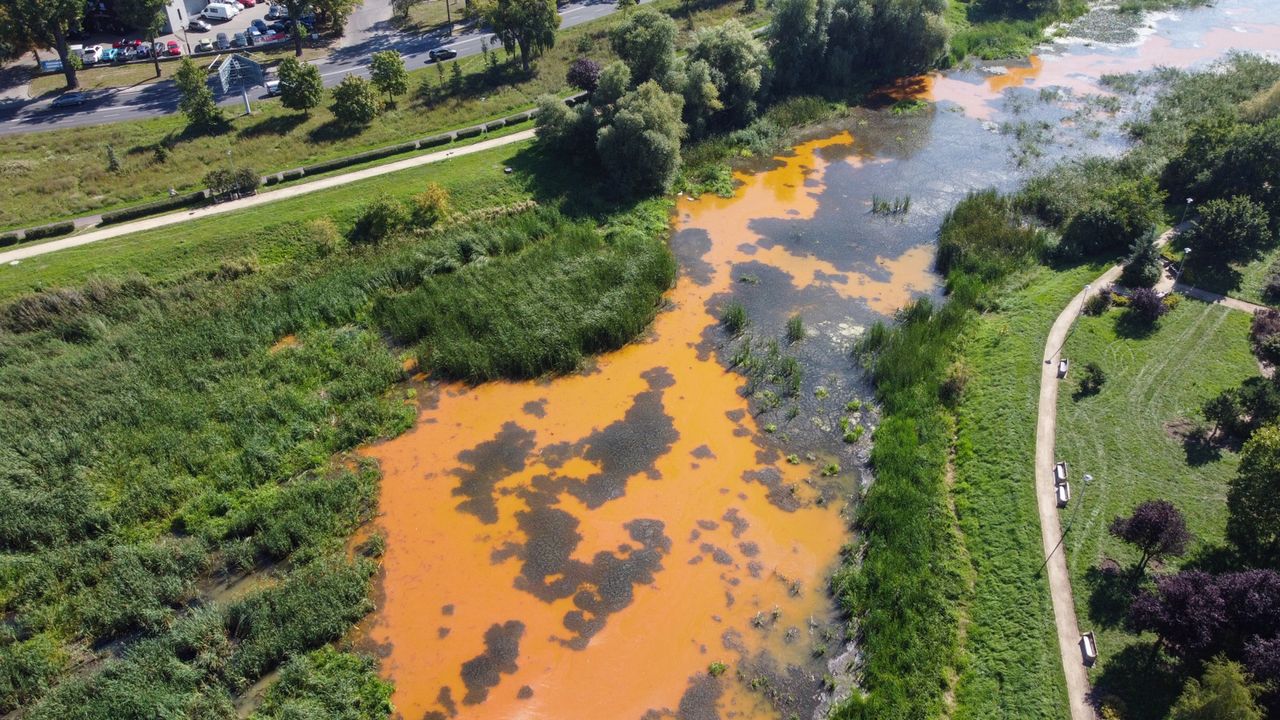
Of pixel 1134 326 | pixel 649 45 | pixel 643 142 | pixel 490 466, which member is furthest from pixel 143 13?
pixel 1134 326

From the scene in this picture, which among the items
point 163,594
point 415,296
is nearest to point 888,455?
point 415,296

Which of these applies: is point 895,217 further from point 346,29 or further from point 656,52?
point 346,29

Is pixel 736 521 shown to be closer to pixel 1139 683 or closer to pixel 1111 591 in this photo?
pixel 1111 591

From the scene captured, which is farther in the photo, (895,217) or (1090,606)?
(895,217)

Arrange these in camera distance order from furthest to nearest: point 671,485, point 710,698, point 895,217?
point 895,217 < point 671,485 < point 710,698

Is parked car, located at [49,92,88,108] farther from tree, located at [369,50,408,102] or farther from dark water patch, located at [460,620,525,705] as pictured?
dark water patch, located at [460,620,525,705]

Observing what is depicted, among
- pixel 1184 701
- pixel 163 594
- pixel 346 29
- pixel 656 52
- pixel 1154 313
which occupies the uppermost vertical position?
pixel 346 29

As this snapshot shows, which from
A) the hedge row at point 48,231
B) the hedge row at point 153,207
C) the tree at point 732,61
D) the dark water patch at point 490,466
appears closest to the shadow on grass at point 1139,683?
the dark water patch at point 490,466

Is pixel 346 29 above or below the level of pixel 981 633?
above
